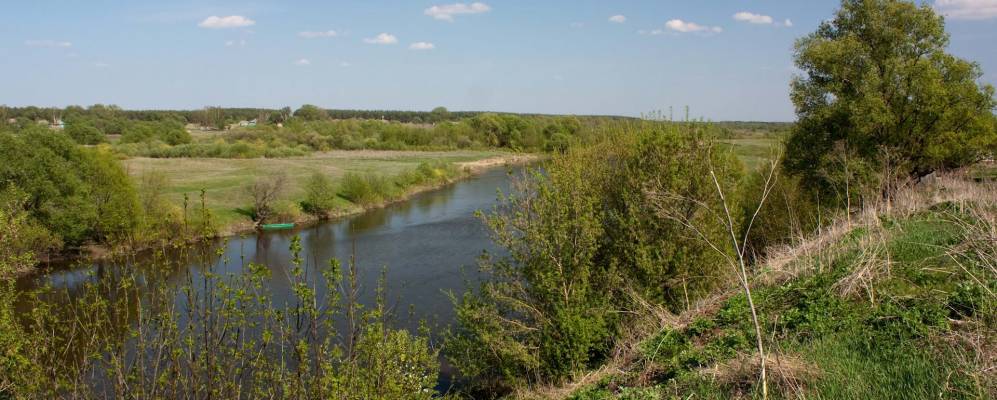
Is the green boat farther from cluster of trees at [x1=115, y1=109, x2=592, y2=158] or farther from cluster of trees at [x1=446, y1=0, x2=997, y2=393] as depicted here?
cluster of trees at [x1=115, y1=109, x2=592, y2=158]

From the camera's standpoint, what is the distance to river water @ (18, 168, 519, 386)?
20.9 metres

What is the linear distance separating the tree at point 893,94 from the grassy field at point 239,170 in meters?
29.5

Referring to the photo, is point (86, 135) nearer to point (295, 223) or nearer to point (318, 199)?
point (318, 199)

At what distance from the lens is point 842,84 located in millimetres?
18562

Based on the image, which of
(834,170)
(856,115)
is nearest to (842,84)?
(856,115)

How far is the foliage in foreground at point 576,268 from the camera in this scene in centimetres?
1255

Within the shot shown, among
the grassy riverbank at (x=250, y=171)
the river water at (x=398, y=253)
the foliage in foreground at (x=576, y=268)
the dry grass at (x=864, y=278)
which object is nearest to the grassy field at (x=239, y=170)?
the grassy riverbank at (x=250, y=171)

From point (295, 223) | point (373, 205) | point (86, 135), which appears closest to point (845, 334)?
point (295, 223)

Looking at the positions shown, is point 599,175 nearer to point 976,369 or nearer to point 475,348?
point 475,348

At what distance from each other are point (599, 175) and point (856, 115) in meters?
7.63

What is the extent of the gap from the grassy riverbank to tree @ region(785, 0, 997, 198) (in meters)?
24.0

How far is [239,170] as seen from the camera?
56031 millimetres

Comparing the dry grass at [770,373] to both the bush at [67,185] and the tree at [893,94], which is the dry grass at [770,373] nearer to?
the tree at [893,94]

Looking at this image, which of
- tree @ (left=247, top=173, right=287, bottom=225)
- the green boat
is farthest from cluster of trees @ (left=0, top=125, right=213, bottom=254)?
tree @ (left=247, top=173, right=287, bottom=225)
